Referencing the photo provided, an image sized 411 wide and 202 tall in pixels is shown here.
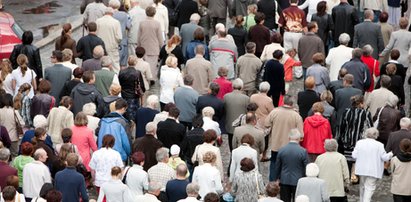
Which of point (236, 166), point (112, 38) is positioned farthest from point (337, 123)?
point (112, 38)

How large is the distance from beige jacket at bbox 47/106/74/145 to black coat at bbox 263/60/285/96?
461cm

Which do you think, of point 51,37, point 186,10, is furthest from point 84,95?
point 51,37

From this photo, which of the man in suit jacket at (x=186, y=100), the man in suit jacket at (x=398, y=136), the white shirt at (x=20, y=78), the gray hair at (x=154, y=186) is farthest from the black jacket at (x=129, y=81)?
the gray hair at (x=154, y=186)

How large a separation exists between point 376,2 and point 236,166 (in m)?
11.1

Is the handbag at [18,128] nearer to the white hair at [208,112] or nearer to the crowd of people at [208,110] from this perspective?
the crowd of people at [208,110]

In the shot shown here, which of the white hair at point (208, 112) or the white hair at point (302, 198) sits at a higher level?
the white hair at point (208, 112)

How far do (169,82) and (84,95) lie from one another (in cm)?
203

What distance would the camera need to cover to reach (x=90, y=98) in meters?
25.0

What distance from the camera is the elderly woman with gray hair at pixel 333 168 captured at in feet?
73.9

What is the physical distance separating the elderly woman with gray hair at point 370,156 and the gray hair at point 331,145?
2.28 feet

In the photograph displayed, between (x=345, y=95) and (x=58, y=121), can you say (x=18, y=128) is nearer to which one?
(x=58, y=121)

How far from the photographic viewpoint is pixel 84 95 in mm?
25031

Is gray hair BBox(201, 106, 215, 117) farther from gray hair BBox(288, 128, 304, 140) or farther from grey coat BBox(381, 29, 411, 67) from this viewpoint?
grey coat BBox(381, 29, 411, 67)

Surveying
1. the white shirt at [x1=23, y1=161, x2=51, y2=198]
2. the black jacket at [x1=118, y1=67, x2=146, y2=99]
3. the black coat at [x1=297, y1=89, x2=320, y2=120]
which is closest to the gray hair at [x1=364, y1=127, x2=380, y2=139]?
the black coat at [x1=297, y1=89, x2=320, y2=120]
